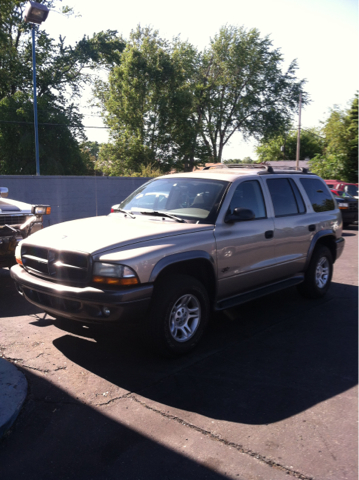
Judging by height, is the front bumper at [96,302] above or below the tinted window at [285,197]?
below

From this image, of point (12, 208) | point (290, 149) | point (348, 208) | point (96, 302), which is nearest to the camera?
point (96, 302)

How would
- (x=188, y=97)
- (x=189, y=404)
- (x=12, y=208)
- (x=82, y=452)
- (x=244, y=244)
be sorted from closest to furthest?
(x=82, y=452), (x=189, y=404), (x=244, y=244), (x=12, y=208), (x=188, y=97)

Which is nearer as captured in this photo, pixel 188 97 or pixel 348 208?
pixel 348 208

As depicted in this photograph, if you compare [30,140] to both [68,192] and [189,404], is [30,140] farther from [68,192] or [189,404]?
[189,404]

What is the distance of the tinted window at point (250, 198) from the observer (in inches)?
206

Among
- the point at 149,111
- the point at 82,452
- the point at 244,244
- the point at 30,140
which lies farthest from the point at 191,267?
the point at 149,111

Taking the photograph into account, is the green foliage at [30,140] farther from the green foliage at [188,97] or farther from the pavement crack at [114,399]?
the pavement crack at [114,399]

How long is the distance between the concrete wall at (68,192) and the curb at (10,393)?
38.5 feet

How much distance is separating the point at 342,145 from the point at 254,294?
31.7m

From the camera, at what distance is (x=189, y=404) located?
11.8ft

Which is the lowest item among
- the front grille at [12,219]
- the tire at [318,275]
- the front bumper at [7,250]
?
the tire at [318,275]

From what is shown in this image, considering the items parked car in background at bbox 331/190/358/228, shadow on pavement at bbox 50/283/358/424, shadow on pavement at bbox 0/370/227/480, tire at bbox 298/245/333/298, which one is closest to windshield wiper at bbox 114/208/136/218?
shadow on pavement at bbox 50/283/358/424

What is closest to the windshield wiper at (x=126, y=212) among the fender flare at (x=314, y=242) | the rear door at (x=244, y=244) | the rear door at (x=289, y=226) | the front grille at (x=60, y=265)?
the rear door at (x=244, y=244)

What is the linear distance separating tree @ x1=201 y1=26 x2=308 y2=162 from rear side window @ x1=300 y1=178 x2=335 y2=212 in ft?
120
